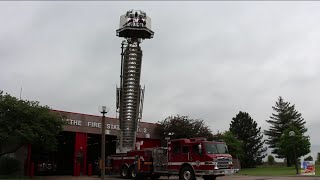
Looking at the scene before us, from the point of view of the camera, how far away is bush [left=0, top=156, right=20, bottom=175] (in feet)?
115

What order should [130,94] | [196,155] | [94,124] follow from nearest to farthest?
[196,155], [130,94], [94,124]

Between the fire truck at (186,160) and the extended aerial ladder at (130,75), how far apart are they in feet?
21.9

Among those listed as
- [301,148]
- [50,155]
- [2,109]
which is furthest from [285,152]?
[2,109]

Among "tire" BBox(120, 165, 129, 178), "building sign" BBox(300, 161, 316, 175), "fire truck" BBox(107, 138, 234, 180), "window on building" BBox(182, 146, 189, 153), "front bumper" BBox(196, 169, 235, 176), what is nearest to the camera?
"front bumper" BBox(196, 169, 235, 176)

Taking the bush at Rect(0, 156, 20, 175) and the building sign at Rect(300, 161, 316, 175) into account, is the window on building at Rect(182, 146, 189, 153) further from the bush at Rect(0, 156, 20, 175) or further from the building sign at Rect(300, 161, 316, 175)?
the bush at Rect(0, 156, 20, 175)

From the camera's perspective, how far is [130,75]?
3891 cm

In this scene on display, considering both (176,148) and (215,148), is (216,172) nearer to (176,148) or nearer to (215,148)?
(215,148)

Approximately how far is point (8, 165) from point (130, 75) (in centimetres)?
1250

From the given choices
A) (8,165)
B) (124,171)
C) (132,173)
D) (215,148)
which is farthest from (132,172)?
(8,165)

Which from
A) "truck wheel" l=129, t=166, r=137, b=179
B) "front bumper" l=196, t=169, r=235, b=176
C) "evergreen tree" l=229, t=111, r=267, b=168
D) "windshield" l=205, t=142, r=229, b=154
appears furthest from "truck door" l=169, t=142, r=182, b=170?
"evergreen tree" l=229, t=111, r=267, b=168

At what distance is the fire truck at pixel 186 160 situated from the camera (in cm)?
2733

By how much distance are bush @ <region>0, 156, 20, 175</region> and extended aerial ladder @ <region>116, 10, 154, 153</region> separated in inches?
337

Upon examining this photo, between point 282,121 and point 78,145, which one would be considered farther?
point 282,121

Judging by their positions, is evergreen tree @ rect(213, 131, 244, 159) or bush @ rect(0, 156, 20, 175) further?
evergreen tree @ rect(213, 131, 244, 159)
